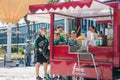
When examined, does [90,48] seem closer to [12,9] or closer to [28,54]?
[28,54]

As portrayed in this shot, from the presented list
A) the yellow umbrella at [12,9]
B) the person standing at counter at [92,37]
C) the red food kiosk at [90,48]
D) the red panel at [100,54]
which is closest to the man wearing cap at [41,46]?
the red food kiosk at [90,48]

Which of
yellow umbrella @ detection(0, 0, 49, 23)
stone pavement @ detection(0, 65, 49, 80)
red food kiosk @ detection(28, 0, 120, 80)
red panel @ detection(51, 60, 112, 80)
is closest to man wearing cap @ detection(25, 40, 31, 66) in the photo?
stone pavement @ detection(0, 65, 49, 80)

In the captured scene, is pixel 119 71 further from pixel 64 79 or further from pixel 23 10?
pixel 23 10

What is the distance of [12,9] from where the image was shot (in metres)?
28.5

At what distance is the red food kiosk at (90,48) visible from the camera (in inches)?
327

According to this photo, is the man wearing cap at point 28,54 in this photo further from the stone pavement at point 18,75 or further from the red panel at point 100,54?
the red panel at point 100,54

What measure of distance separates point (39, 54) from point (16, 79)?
6.60ft

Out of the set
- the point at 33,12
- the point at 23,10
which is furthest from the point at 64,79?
the point at 23,10

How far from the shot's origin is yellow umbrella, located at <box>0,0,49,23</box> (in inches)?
1090

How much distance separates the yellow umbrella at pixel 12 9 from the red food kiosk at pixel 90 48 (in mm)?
17825

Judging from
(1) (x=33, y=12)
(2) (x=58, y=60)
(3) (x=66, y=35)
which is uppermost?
(1) (x=33, y=12)

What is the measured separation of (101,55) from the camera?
8578 millimetres

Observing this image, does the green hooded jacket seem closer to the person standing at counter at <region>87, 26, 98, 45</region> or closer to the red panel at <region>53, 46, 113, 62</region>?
the red panel at <region>53, 46, 113, 62</region>

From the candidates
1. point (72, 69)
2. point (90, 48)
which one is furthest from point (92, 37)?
point (72, 69)
